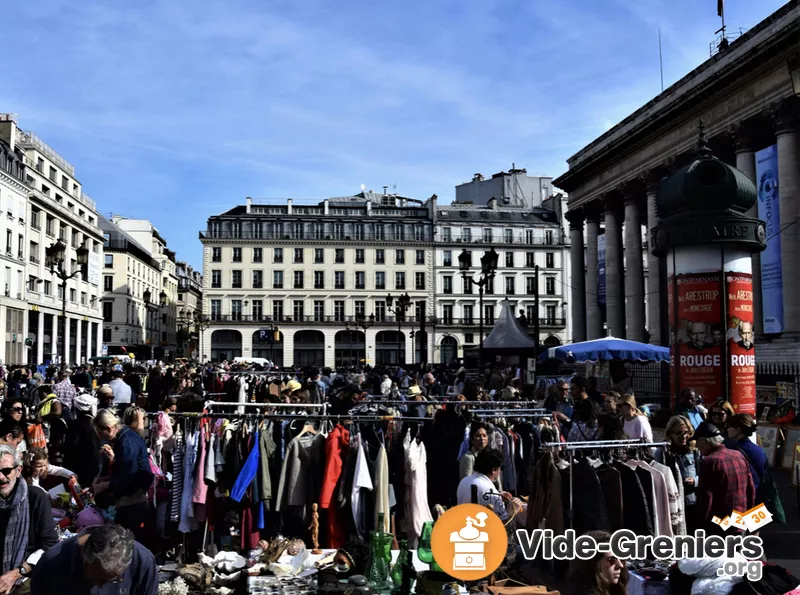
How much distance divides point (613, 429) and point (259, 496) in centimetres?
357

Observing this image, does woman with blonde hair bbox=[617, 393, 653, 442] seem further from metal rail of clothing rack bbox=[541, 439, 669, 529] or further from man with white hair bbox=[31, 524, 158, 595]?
man with white hair bbox=[31, 524, 158, 595]

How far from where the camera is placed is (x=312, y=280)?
7744 cm

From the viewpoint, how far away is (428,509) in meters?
7.42

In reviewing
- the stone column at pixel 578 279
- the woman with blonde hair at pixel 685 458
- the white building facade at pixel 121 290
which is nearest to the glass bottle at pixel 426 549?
the woman with blonde hair at pixel 685 458

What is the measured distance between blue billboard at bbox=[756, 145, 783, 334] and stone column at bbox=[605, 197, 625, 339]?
1291 cm

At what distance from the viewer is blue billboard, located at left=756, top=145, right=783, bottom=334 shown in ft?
85.5

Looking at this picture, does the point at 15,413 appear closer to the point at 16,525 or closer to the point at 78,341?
the point at 16,525

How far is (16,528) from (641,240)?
124 feet

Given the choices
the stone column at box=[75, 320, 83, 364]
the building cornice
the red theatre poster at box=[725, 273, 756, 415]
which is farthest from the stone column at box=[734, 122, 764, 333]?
the stone column at box=[75, 320, 83, 364]

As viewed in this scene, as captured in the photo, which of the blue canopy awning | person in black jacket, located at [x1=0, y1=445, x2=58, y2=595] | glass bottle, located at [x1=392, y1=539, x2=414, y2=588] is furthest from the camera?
the blue canopy awning

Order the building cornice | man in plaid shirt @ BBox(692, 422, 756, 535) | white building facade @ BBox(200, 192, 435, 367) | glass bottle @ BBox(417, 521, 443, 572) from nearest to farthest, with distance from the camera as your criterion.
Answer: glass bottle @ BBox(417, 521, 443, 572), man in plaid shirt @ BBox(692, 422, 756, 535), the building cornice, white building facade @ BBox(200, 192, 435, 367)

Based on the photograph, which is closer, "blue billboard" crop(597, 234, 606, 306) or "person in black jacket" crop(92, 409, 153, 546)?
"person in black jacket" crop(92, 409, 153, 546)

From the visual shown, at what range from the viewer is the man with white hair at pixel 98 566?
3.77 meters

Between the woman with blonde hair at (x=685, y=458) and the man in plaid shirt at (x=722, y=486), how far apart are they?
781mm
